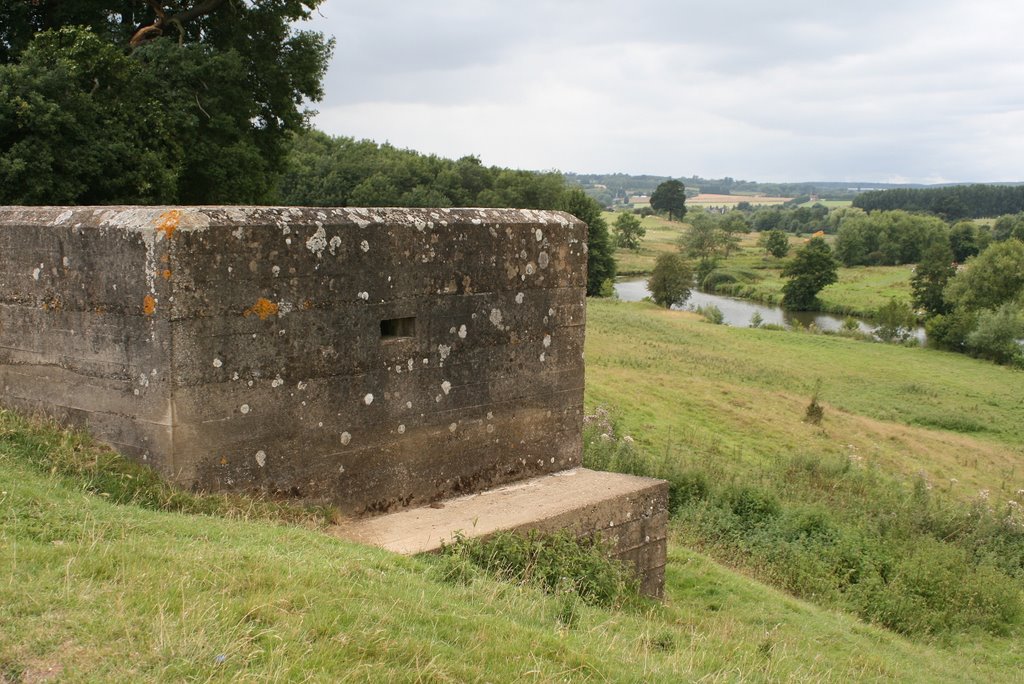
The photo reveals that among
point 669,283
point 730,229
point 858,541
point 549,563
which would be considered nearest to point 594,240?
point 669,283

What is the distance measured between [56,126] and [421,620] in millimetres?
10758

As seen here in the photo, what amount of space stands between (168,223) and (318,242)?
103cm

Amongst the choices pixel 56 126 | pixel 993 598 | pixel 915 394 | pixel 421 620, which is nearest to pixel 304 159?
pixel 915 394

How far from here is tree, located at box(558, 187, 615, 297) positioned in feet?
226

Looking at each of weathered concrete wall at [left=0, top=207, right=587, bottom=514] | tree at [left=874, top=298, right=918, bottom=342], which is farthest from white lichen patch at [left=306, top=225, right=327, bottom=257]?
tree at [left=874, top=298, right=918, bottom=342]

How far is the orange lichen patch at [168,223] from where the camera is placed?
5605 millimetres

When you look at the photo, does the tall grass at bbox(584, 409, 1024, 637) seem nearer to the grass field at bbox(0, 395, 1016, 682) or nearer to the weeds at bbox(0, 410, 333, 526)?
the grass field at bbox(0, 395, 1016, 682)

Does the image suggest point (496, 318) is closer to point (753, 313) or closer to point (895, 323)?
point (895, 323)

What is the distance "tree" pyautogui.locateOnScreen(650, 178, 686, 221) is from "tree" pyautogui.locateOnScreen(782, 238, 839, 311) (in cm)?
9693

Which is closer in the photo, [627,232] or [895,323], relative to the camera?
[895,323]

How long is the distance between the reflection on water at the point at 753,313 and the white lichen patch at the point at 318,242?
56.1 m

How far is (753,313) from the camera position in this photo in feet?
244

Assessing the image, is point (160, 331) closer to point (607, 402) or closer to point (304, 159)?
point (607, 402)

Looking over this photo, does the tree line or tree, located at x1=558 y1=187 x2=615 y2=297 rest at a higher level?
the tree line
